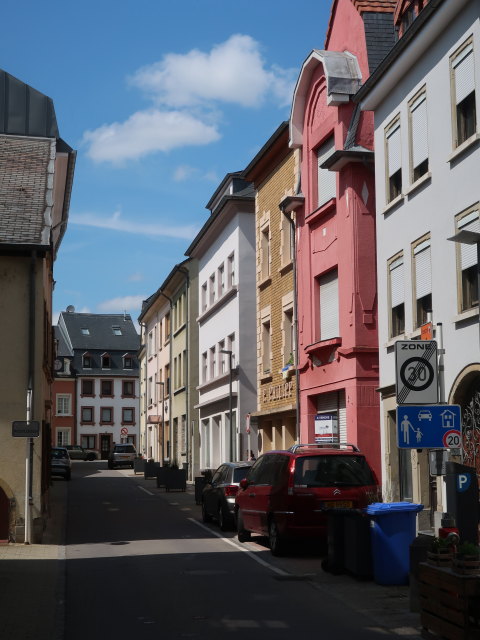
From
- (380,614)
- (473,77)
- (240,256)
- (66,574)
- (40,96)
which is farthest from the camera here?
(240,256)

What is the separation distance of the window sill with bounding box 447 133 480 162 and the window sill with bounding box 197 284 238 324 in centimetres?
2023

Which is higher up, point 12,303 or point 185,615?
point 12,303

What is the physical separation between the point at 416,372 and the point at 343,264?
1283 centimetres

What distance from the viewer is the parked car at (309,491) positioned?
54.8ft

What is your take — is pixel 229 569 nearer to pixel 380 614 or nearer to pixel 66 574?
pixel 66 574

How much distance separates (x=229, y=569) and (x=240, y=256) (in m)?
23.3

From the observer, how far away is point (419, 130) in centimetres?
2025

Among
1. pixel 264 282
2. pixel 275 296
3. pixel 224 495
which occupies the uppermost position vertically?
pixel 264 282

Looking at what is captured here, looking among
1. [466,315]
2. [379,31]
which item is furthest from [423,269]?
[379,31]

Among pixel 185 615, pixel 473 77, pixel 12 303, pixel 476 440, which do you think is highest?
pixel 473 77

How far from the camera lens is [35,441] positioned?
19.8 metres

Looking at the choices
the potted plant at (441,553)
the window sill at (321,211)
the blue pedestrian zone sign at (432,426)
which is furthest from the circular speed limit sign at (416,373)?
the window sill at (321,211)

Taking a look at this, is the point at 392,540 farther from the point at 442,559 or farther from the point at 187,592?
the point at 442,559

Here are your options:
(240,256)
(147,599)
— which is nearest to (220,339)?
(240,256)
